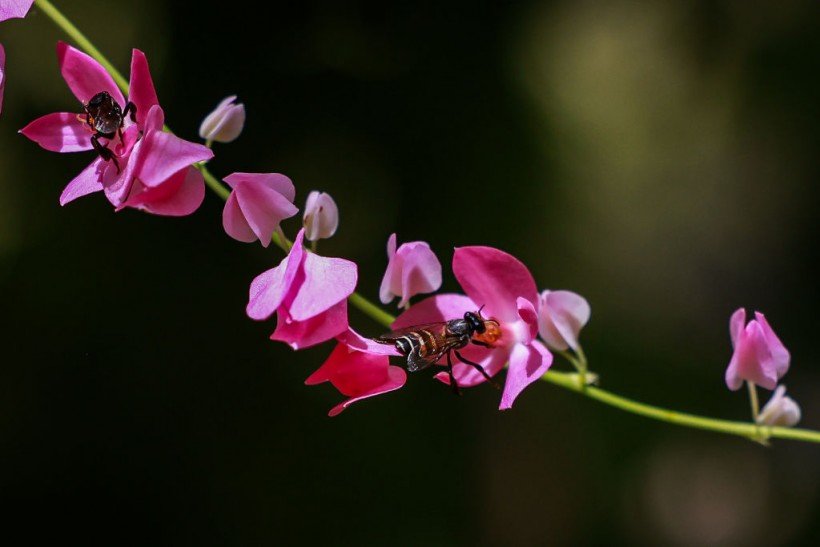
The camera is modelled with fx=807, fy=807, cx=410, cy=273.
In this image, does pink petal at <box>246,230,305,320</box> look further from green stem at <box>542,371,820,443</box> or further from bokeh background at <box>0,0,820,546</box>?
bokeh background at <box>0,0,820,546</box>

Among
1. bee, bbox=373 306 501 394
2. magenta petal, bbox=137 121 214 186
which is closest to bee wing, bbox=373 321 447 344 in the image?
bee, bbox=373 306 501 394

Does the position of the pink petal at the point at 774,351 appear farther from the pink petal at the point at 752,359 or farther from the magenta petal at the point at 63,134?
the magenta petal at the point at 63,134

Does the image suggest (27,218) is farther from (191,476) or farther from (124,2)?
(191,476)

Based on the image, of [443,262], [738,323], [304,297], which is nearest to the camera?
[304,297]

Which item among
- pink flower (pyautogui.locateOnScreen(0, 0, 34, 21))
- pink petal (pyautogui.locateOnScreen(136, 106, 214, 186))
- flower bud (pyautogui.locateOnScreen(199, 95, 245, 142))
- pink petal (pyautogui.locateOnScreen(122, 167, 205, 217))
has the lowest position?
pink petal (pyautogui.locateOnScreen(122, 167, 205, 217))

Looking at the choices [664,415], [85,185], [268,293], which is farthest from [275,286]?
[664,415]

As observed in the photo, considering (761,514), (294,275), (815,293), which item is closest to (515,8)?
(815,293)

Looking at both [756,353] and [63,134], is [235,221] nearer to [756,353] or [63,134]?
[63,134]
